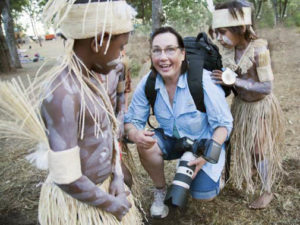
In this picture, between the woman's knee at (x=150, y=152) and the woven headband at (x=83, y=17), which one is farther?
the woman's knee at (x=150, y=152)

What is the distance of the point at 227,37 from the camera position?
7.18ft

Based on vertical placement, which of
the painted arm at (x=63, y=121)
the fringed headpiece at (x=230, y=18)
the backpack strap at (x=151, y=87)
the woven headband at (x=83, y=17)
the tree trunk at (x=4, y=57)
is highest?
the woven headband at (x=83, y=17)

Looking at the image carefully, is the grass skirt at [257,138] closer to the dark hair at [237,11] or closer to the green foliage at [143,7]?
the dark hair at [237,11]

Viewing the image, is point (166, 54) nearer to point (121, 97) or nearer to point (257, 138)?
point (121, 97)

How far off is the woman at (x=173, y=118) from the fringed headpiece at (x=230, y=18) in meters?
0.35

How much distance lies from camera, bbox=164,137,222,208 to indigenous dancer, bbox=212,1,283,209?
1.46 ft

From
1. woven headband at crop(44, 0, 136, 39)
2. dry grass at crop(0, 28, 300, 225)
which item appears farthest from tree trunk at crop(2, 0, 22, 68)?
woven headband at crop(44, 0, 136, 39)

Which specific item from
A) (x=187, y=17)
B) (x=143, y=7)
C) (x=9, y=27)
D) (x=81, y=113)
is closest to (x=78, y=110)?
(x=81, y=113)

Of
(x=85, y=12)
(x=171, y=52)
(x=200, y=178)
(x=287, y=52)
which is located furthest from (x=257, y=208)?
(x=287, y=52)

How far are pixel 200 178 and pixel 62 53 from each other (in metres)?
1.34

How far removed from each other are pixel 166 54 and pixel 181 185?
33.2 inches

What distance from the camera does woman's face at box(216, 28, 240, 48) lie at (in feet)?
7.14

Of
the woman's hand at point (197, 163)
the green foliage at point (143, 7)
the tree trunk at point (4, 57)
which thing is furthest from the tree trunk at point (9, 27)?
the woman's hand at point (197, 163)

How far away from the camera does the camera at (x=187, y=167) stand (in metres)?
1.91
